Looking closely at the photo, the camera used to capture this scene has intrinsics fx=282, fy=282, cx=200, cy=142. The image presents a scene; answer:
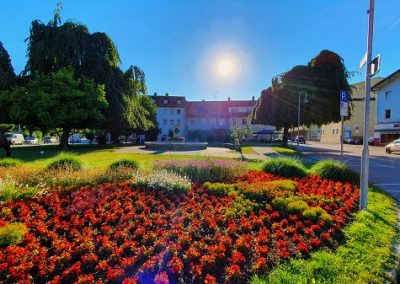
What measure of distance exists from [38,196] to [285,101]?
109 feet

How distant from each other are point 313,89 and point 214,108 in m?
45.4

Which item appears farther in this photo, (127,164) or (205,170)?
(127,164)

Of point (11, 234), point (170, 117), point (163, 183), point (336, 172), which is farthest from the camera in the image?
point (170, 117)

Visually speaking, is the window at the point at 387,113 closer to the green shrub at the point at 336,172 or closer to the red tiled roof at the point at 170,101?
the red tiled roof at the point at 170,101

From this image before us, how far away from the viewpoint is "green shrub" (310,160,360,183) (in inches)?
402

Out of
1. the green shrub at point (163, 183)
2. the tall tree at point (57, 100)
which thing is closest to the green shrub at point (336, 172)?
the green shrub at point (163, 183)

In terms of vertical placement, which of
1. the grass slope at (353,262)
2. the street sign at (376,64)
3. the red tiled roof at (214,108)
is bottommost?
the grass slope at (353,262)

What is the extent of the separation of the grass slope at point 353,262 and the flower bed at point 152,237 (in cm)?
26

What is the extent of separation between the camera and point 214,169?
32.2ft

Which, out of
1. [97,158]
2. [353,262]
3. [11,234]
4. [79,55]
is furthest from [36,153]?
[353,262]

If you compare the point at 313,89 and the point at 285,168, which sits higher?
the point at 313,89

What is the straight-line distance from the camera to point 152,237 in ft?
14.0

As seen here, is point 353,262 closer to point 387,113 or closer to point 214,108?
point 387,113

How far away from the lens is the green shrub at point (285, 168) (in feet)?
35.0
